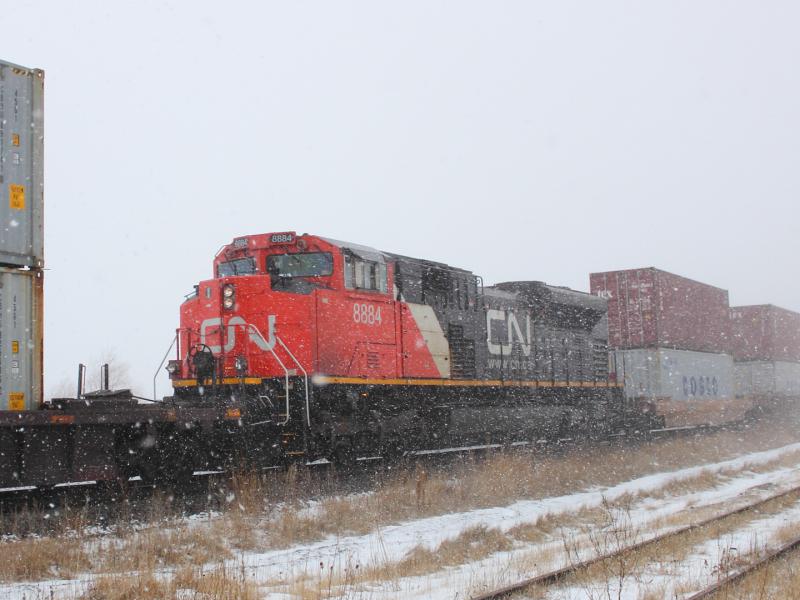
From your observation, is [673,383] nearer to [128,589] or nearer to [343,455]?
[343,455]

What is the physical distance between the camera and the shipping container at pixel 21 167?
27.5 feet

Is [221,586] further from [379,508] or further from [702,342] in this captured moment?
[702,342]

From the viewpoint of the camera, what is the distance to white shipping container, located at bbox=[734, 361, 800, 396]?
100 ft

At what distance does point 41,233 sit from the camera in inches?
340

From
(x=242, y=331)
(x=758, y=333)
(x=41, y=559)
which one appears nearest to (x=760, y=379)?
(x=758, y=333)

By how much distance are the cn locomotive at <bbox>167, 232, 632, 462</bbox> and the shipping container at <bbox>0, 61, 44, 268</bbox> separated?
3.23 meters

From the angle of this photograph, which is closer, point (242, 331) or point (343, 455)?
point (242, 331)

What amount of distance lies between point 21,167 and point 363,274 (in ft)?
19.0

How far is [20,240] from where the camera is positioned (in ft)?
27.7

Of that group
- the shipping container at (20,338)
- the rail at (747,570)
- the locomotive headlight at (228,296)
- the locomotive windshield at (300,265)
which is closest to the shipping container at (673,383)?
the locomotive windshield at (300,265)

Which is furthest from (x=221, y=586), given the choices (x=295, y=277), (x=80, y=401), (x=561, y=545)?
(x=295, y=277)

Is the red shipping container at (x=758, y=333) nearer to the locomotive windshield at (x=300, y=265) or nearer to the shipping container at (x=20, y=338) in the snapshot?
the locomotive windshield at (x=300, y=265)

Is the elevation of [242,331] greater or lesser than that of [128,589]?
greater

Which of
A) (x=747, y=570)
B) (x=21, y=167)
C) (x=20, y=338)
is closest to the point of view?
(x=747, y=570)
